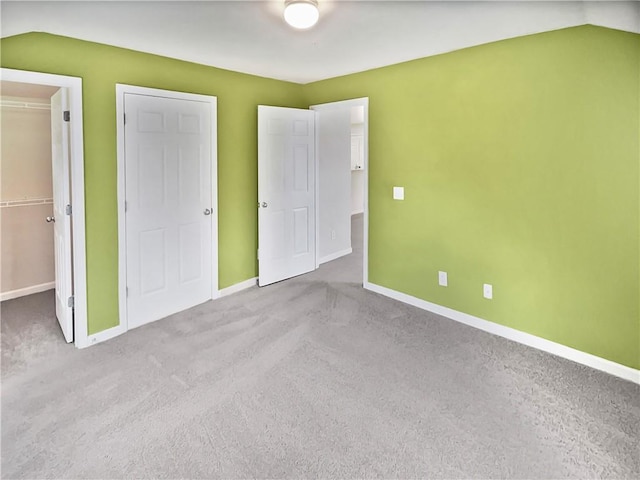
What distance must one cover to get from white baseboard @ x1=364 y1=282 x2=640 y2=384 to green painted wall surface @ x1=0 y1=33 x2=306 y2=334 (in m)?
1.77

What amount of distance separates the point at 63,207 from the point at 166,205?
0.76 m

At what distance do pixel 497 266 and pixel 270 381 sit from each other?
1.98 m

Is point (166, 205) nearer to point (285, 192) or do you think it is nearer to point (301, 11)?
point (285, 192)

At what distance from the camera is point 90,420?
83.7 inches

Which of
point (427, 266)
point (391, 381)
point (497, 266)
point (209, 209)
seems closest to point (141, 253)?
point (209, 209)

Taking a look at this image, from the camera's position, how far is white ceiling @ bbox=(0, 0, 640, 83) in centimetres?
218

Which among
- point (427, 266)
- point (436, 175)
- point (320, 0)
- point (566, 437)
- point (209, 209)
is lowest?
point (566, 437)

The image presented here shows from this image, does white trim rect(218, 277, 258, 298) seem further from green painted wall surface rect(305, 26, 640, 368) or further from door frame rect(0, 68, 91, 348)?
green painted wall surface rect(305, 26, 640, 368)

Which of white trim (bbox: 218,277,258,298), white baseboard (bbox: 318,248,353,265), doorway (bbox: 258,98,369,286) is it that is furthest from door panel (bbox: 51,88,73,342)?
white baseboard (bbox: 318,248,353,265)

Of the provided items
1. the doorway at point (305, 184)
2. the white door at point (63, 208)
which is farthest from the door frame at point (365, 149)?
the white door at point (63, 208)

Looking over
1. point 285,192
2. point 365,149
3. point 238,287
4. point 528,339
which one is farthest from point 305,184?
point 528,339

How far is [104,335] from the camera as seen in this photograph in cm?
308

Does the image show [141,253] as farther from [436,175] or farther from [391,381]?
[436,175]

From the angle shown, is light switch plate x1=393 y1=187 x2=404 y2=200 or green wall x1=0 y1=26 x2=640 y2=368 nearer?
green wall x1=0 y1=26 x2=640 y2=368
